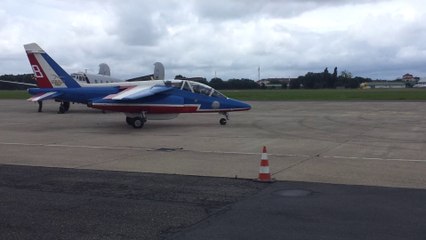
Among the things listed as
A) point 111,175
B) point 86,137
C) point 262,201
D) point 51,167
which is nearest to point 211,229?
point 262,201

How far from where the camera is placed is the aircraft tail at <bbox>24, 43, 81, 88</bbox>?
32969 millimetres

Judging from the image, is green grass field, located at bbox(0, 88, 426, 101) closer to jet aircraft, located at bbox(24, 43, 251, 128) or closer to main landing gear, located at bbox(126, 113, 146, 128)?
jet aircraft, located at bbox(24, 43, 251, 128)

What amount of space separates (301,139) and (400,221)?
36.7 feet

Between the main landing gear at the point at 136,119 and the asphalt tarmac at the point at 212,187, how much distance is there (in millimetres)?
4283

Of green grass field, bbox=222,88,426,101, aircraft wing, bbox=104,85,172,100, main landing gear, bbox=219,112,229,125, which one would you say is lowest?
green grass field, bbox=222,88,426,101

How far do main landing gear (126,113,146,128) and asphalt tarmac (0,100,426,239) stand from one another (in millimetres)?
4283

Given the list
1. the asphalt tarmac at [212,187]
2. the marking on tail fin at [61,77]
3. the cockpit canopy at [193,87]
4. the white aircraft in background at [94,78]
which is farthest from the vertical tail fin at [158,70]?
the asphalt tarmac at [212,187]

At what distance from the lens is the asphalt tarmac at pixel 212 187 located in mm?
6434

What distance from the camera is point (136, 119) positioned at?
23.1 m

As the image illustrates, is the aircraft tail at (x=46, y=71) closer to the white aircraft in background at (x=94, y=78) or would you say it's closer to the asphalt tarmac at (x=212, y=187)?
the white aircraft in background at (x=94, y=78)

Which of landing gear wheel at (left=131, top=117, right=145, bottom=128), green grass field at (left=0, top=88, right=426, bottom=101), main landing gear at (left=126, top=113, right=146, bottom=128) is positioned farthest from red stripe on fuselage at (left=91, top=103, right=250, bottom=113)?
green grass field at (left=0, top=88, right=426, bottom=101)

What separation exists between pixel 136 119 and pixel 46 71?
1317 cm

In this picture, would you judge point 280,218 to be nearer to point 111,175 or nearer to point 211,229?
point 211,229

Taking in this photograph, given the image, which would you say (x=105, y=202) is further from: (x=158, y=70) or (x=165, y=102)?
(x=158, y=70)
